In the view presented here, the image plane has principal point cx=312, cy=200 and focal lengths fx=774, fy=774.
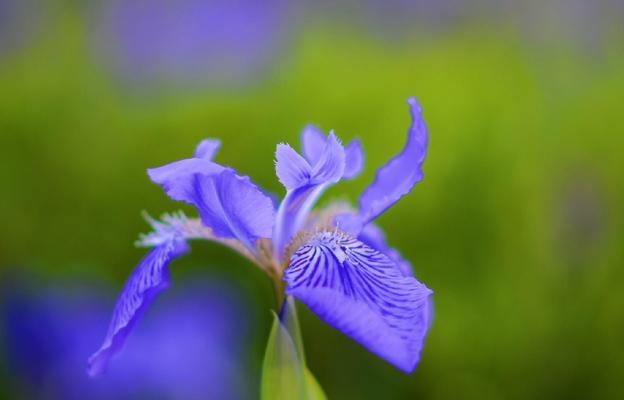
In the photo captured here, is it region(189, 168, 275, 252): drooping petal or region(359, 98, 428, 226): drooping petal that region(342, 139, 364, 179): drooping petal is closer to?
region(359, 98, 428, 226): drooping petal

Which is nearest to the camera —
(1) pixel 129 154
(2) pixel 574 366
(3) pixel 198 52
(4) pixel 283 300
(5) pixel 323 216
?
(4) pixel 283 300

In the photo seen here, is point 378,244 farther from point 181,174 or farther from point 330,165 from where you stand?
point 181,174

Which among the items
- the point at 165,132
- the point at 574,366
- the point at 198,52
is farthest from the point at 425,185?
the point at 198,52

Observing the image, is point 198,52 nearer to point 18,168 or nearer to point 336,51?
point 336,51

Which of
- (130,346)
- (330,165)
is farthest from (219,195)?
(130,346)

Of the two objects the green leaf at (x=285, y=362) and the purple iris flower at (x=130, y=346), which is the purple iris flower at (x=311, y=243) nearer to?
the green leaf at (x=285, y=362)

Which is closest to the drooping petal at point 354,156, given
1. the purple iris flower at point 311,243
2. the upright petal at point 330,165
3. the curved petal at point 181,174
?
the purple iris flower at point 311,243
